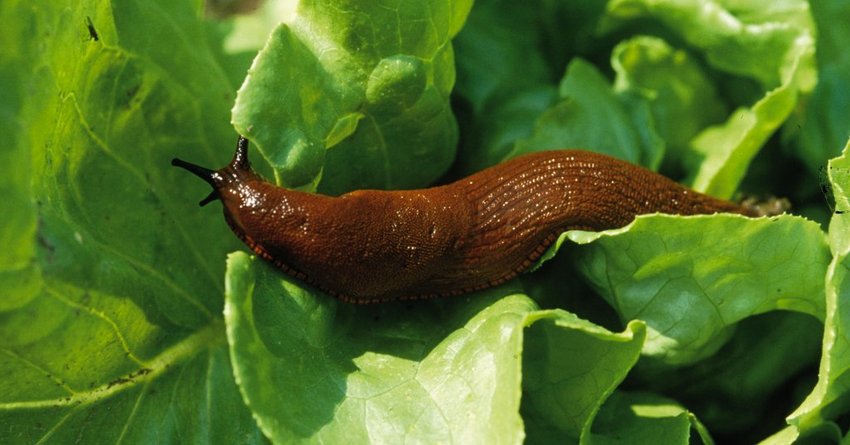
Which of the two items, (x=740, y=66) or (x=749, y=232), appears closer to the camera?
(x=749, y=232)

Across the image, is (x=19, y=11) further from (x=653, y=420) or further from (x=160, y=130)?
(x=653, y=420)

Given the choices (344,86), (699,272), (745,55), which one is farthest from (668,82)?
(344,86)

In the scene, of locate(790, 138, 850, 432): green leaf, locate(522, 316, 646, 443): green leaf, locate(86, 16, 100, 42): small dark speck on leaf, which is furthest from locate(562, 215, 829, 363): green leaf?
locate(86, 16, 100, 42): small dark speck on leaf

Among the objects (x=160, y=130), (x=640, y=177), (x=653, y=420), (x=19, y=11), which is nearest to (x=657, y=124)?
(x=640, y=177)

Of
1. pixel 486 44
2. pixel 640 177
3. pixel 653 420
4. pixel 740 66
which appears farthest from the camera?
pixel 486 44

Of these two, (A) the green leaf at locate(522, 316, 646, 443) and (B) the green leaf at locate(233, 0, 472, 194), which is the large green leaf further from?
(B) the green leaf at locate(233, 0, 472, 194)

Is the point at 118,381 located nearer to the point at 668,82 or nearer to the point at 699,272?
the point at 699,272

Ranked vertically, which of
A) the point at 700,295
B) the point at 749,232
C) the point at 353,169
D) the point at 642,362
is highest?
the point at 353,169
